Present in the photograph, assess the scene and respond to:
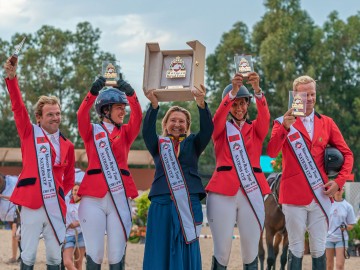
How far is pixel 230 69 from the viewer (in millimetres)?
42438

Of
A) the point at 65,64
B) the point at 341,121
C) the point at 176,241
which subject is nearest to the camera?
the point at 176,241

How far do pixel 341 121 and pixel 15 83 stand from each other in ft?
116

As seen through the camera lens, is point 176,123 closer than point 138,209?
Yes

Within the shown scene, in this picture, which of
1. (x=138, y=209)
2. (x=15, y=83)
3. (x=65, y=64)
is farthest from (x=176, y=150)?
(x=65, y=64)

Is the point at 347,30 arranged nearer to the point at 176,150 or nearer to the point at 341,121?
the point at 341,121

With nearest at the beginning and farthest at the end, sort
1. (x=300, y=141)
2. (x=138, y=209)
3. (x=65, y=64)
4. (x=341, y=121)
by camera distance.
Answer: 1. (x=300, y=141)
2. (x=138, y=209)
3. (x=341, y=121)
4. (x=65, y=64)

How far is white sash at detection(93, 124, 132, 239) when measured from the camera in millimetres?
7387

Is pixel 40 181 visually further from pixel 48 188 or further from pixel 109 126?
pixel 109 126

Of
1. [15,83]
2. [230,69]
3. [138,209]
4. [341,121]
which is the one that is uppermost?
[230,69]

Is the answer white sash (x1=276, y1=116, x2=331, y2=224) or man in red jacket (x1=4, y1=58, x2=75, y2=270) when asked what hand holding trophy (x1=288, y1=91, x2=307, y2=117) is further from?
man in red jacket (x1=4, y1=58, x2=75, y2=270)

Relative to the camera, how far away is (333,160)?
7676 mm

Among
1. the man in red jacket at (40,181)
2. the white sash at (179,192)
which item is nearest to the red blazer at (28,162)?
the man in red jacket at (40,181)

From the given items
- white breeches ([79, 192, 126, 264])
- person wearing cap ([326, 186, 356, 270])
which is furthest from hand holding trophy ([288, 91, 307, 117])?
person wearing cap ([326, 186, 356, 270])

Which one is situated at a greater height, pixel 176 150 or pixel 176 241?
pixel 176 150
